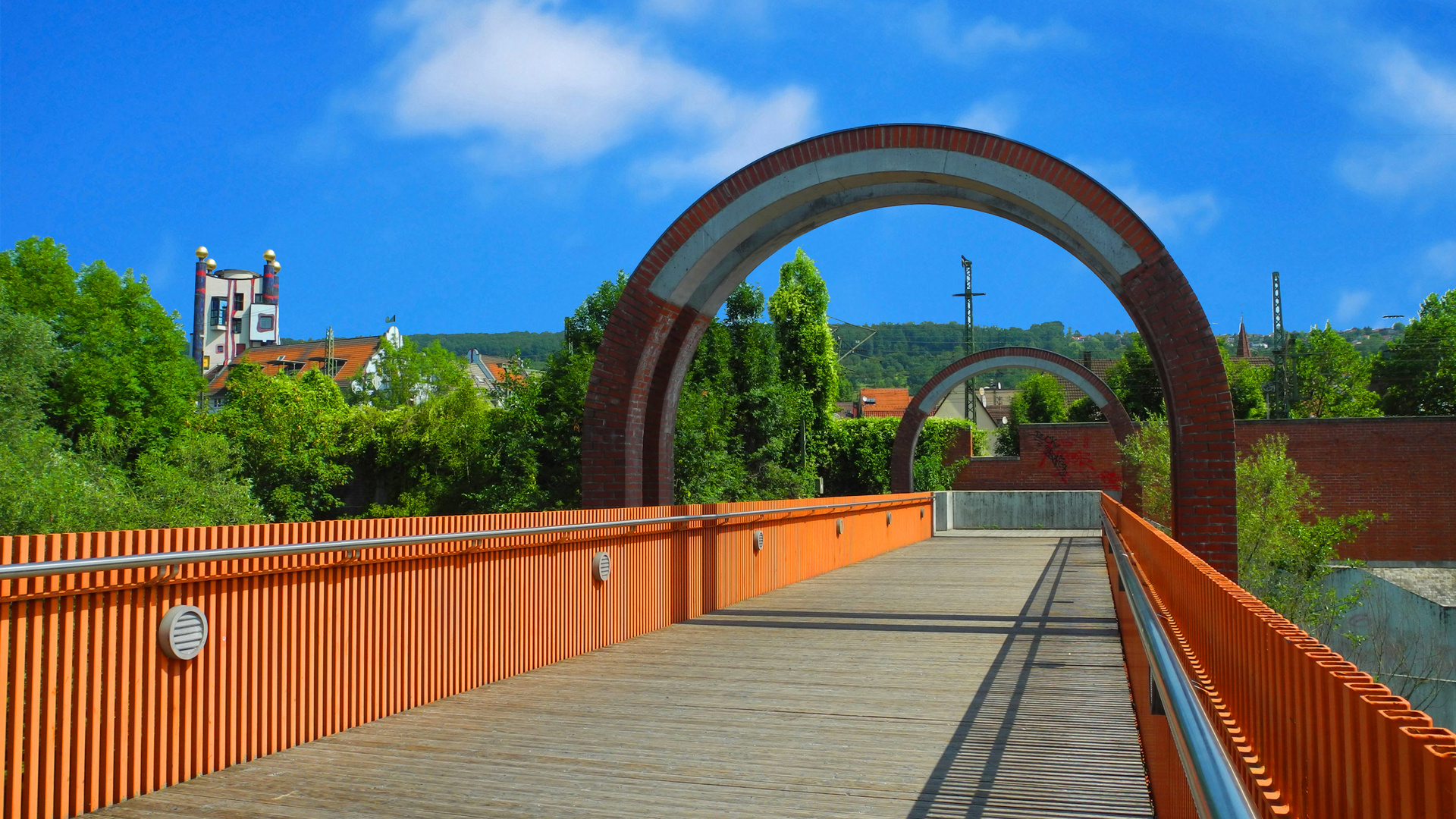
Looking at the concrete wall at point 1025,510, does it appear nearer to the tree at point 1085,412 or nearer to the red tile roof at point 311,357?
the tree at point 1085,412

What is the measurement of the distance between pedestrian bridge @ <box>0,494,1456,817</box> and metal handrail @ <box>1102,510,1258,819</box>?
0.03 feet

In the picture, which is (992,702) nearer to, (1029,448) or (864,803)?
(864,803)

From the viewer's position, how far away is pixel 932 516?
2898 centimetres

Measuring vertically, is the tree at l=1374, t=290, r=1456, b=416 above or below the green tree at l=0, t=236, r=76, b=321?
below

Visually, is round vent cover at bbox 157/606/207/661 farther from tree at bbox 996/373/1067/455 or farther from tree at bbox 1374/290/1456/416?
tree at bbox 996/373/1067/455

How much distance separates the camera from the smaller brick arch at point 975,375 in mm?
28906

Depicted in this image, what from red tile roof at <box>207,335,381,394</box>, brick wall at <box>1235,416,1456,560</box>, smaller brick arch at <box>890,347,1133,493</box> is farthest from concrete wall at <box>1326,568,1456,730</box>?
red tile roof at <box>207,335,381,394</box>

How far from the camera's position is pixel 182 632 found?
13.9ft

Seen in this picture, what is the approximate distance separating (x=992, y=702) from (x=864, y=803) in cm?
229

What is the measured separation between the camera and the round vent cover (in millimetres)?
4176

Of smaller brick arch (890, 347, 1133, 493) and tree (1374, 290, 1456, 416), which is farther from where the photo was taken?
tree (1374, 290, 1456, 416)

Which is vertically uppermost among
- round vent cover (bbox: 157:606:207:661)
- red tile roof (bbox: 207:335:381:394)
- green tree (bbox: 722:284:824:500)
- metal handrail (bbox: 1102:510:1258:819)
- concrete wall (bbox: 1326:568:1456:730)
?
red tile roof (bbox: 207:335:381:394)

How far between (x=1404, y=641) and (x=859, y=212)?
17239mm

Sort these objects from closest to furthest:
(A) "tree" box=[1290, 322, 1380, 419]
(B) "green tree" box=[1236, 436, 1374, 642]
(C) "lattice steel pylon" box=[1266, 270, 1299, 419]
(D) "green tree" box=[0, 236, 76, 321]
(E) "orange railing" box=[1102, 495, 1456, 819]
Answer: (E) "orange railing" box=[1102, 495, 1456, 819]
(B) "green tree" box=[1236, 436, 1374, 642]
(C) "lattice steel pylon" box=[1266, 270, 1299, 419]
(D) "green tree" box=[0, 236, 76, 321]
(A) "tree" box=[1290, 322, 1380, 419]
